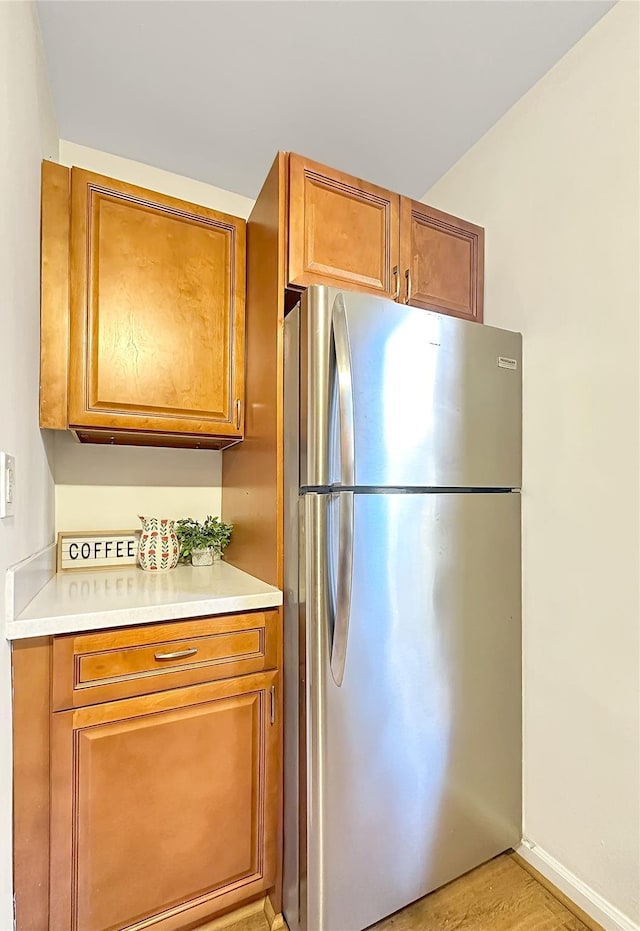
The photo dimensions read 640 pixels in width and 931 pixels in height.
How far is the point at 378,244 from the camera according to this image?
1.58 metres

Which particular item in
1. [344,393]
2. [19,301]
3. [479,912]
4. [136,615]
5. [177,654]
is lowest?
[479,912]

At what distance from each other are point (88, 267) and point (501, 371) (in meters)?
1.38

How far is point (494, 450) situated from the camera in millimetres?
1545

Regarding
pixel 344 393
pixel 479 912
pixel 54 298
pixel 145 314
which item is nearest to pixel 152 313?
pixel 145 314

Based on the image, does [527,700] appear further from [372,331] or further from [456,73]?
[456,73]

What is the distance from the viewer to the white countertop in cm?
110

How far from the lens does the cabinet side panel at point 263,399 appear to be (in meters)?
1.42

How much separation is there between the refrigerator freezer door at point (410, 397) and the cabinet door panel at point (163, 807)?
0.72m

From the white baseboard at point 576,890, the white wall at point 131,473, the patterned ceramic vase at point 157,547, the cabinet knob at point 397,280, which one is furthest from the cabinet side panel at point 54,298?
the white baseboard at point 576,890

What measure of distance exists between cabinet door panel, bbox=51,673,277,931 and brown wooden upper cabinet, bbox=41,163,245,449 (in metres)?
0.86

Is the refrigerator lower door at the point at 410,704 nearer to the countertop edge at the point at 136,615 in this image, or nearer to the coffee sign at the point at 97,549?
the countertop edge at the point at 136,615

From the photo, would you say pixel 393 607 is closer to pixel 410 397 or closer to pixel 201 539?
pixel 410 397

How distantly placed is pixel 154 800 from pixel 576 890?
4.11ft

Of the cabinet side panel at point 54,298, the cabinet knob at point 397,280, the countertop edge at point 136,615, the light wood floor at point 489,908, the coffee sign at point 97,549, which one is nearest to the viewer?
the countertop edge at point 136,615
